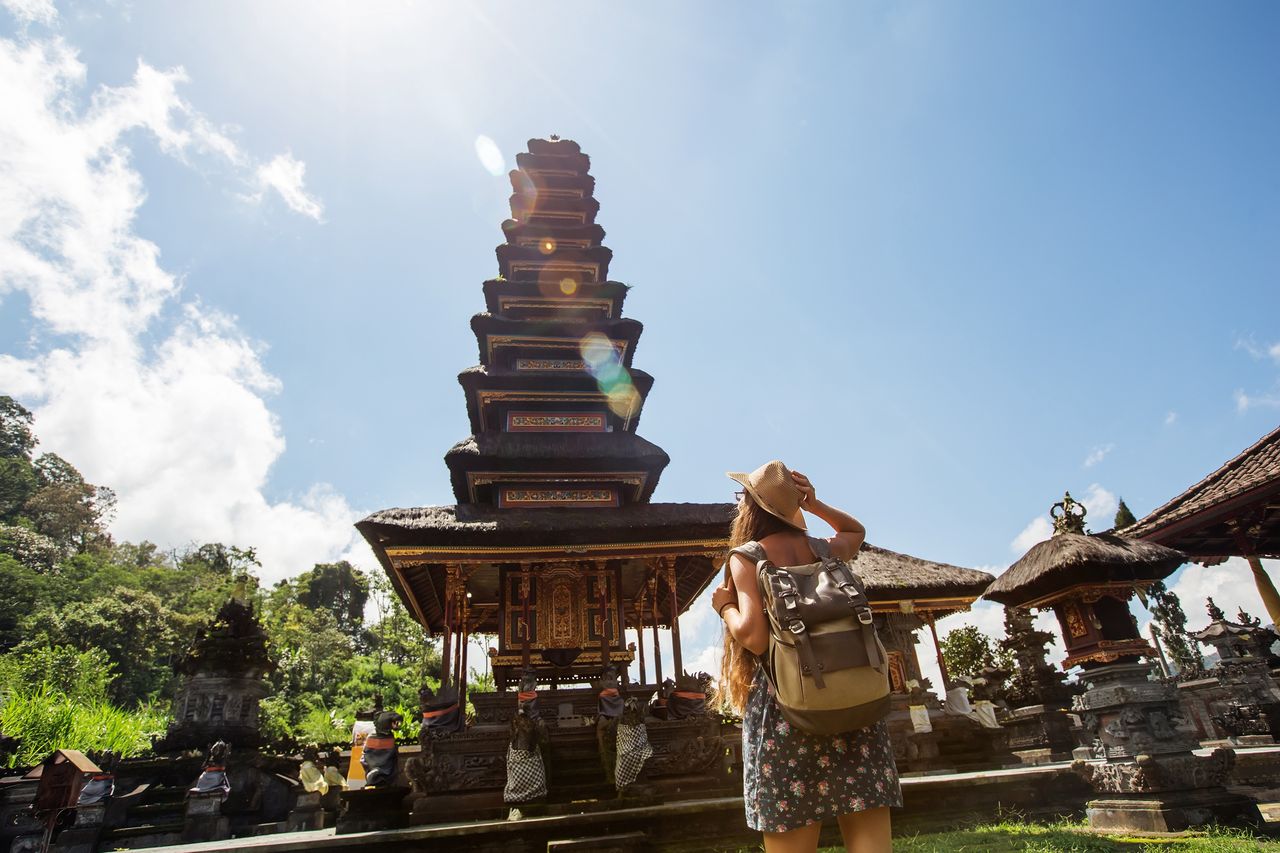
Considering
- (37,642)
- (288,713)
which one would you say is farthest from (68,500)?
(288,713)

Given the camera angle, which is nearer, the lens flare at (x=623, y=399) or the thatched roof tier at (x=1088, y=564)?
the thatched roof tier at (x=1088, y=564)

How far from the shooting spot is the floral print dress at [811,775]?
2.46m

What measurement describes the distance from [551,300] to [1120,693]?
1559 centimetres

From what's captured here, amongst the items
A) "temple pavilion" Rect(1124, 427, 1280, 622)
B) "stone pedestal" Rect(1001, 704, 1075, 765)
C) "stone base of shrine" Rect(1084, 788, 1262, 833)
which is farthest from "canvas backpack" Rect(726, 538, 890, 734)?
"stone pedestal" Rect(1001, 704, 1075, 765)

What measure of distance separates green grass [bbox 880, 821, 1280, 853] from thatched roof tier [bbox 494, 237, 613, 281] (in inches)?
633

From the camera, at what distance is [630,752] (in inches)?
348

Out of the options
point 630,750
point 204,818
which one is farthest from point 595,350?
point 204,818

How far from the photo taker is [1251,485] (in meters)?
8.34

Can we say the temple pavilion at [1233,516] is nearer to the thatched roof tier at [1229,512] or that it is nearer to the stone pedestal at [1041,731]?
the thatched roof tier at [1229,512]

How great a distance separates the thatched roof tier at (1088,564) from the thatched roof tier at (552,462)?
29.3 feet

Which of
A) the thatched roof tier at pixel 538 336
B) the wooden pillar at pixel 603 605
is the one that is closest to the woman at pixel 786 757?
the wooden pillar at pixel 603 605

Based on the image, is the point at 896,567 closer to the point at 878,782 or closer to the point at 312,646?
the point at 878,782

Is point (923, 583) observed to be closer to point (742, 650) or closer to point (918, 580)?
point (918, 580)

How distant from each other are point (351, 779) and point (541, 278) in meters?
13.4
